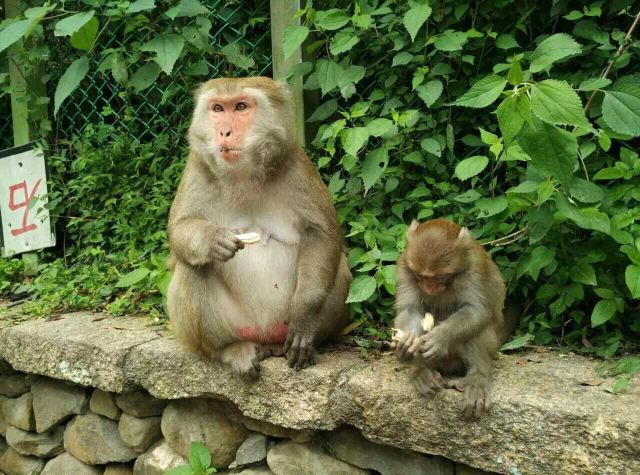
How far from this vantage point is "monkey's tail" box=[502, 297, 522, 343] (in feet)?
10.3

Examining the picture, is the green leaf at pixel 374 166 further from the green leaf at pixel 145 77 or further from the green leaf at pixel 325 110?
the green leaf at pixel 145 77

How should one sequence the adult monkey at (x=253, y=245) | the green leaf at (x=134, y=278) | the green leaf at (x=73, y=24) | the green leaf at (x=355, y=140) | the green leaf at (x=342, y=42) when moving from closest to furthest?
1. the adult monkey at (x=253, y=245)
2. the green leaf at (x=355, y=140)
3. the green leaf at (x=73, y=24)
4. the green leaf at (x=342, y=42)
5. the green leaf at (x=134, y=278)

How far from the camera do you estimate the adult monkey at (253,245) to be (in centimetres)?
294

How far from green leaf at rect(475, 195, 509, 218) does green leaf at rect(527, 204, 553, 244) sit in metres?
0.24

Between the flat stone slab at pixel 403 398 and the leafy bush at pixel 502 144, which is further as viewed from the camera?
the leafy bush at pixel 502 144

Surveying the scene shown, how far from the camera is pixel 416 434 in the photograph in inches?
101

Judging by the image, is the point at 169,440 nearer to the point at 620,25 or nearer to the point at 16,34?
the point at 16,34

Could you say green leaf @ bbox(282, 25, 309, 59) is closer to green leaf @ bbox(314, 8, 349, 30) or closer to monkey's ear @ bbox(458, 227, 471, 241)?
green leaf @ bbox(314, 8, 349, 30)

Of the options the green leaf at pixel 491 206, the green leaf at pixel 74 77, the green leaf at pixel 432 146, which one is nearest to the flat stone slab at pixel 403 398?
the green leaf at pixel 491 206

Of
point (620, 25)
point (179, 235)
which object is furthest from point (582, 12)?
point (179, 235)

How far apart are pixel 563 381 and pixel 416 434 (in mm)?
585

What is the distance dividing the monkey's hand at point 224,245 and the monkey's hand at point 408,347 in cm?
80

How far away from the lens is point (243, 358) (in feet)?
9.74

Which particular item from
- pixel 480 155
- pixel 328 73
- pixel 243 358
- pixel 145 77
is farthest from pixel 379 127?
pixel 145 77
